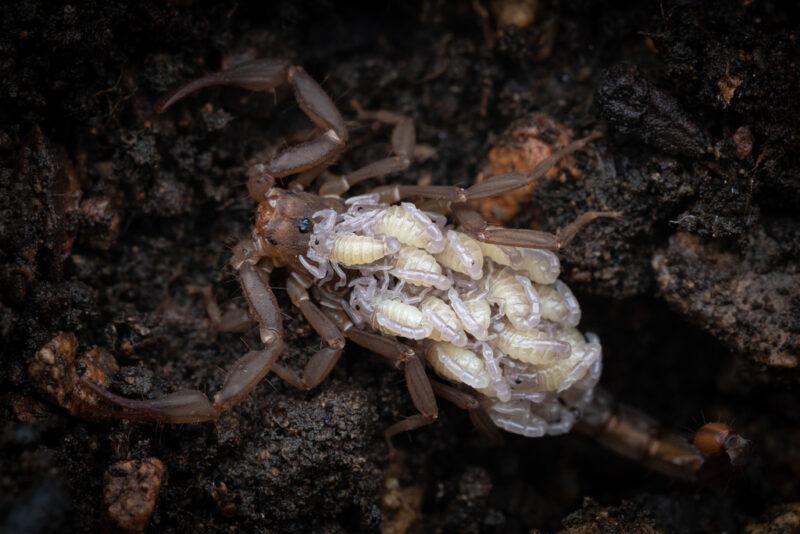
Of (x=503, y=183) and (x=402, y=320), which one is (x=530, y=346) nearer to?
(x=402, y=320)

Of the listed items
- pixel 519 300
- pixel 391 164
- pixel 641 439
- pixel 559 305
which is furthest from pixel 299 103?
pixel 641 439

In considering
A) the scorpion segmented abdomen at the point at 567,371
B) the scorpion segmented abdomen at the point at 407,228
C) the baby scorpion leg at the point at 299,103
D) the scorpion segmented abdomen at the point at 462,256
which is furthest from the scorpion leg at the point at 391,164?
the scorpion segmented abdomen at the point at 567,371

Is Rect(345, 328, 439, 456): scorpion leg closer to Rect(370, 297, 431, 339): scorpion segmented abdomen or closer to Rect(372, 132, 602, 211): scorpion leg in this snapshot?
Rect(370, 297, 431, 339): scorpion segmented abdomen

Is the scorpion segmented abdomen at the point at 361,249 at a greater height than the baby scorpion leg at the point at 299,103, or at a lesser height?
lesser

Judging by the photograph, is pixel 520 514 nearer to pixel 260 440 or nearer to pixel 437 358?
pixel 437 358

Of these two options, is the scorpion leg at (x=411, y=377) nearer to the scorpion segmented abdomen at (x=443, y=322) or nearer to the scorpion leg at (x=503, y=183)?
the scorpion segmented abdomen at (x=443, y=322)

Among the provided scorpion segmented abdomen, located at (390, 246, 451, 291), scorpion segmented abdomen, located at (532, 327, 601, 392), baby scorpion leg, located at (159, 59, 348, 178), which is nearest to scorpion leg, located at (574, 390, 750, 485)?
scorpion segmented abdomen, located at (532, 327, 601, 392)

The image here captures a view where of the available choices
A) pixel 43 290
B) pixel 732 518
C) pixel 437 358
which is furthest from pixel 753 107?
pixel 43 290
